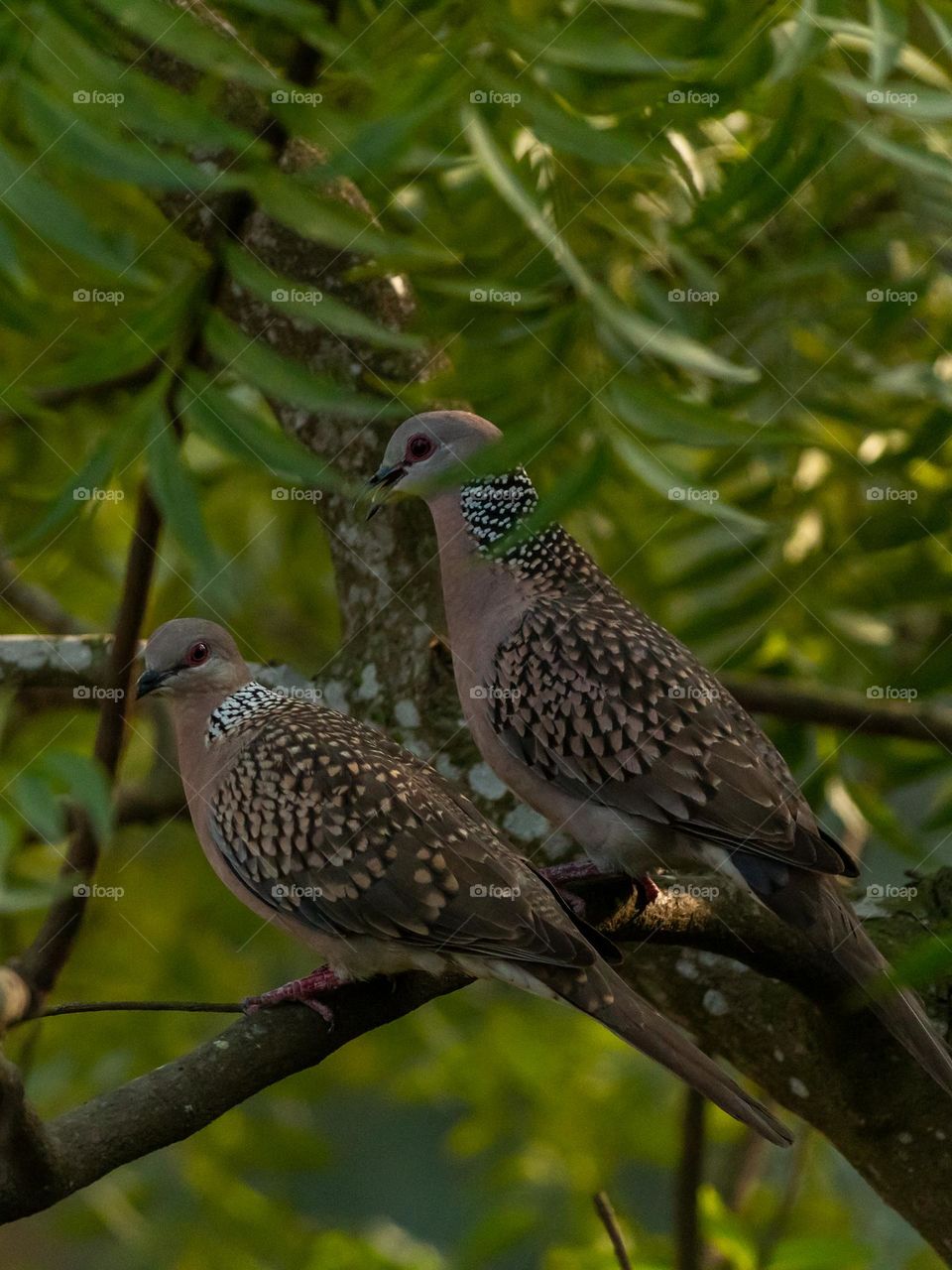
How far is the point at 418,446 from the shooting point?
9.33 feet

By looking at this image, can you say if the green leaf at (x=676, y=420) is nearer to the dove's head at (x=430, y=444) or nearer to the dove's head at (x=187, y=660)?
the dove's head at (x=430, y=444)

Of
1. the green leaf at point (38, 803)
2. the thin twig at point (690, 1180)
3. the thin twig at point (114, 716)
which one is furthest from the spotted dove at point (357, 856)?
the thin twig at point (690, 1180)

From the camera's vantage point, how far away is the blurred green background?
2627mm

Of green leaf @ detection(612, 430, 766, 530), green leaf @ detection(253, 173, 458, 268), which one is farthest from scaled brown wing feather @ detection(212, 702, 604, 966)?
green leaf @ detection(253, 173, 458, 268)

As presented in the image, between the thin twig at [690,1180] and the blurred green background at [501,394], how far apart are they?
0.64 ft

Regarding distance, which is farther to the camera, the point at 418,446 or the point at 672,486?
the point at 418,446

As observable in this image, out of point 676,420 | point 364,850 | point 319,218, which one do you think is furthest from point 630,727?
point 319,218

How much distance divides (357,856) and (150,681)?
19.9 inches

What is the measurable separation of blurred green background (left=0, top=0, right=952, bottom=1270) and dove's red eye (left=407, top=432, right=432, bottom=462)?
0.36ft

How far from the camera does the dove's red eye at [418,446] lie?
9.25 ft

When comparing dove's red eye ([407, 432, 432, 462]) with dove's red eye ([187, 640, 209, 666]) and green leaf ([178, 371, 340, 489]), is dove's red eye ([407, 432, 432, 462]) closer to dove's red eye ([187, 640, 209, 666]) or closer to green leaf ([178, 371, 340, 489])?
green leaf ([178, 371, 340, 489])

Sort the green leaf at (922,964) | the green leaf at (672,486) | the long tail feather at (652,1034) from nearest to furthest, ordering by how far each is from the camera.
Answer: the green leaf at (922,964) → the long tail feather at (652,1034) → the green leaf at (672,486)

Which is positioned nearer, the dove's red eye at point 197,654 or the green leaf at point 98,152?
the green leaf at point 98,152

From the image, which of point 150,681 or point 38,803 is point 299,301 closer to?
point 150,681
